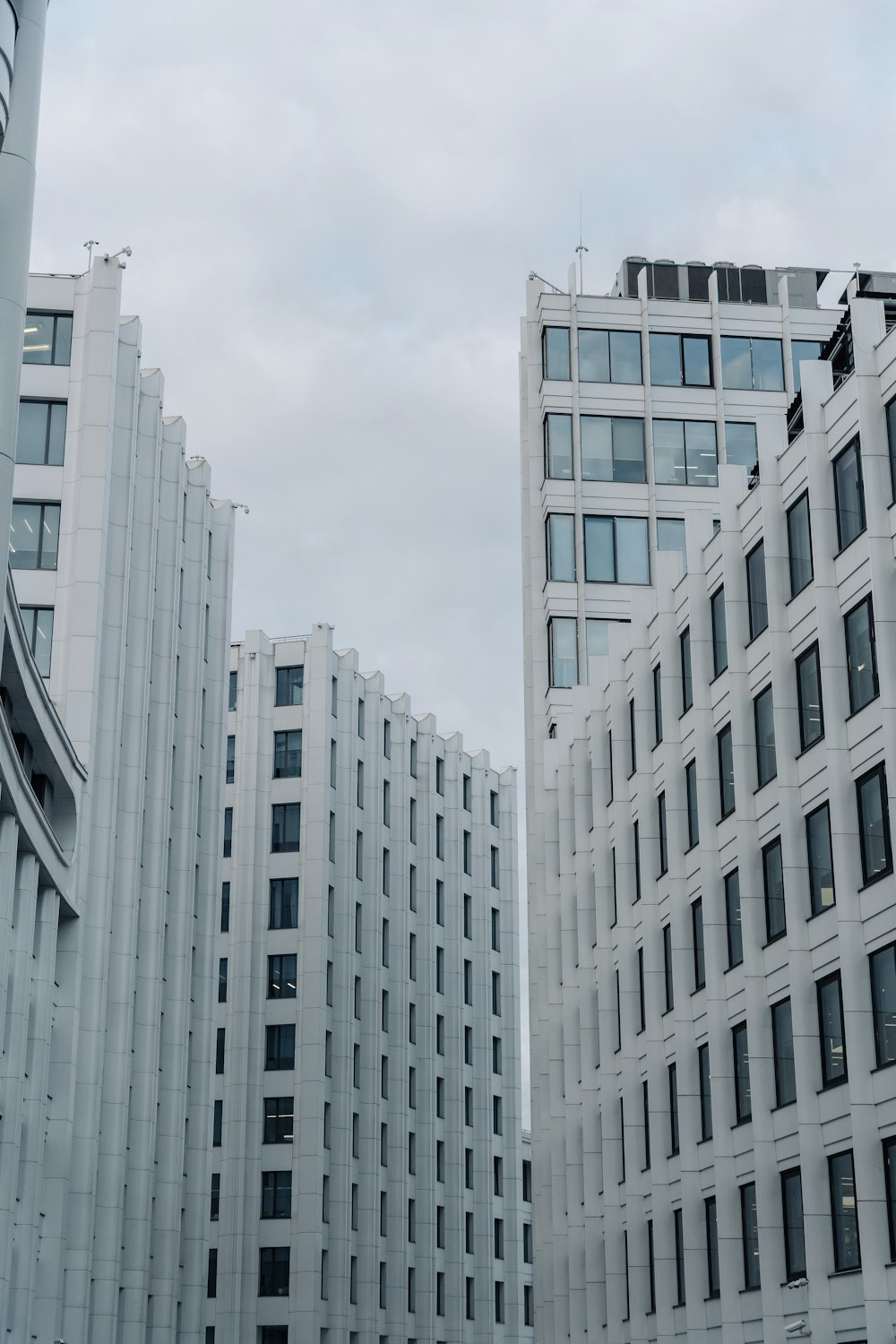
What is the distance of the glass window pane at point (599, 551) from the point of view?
7406 cm

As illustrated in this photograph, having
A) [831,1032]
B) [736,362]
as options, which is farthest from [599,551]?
[831,1032]

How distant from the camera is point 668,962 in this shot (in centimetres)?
5200

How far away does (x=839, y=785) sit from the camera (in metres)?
37.8

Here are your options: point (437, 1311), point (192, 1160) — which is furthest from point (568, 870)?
point (437, 1311)

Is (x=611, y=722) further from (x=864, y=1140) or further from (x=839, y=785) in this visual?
(x=864, y=1140)

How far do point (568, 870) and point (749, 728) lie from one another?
21.1 m

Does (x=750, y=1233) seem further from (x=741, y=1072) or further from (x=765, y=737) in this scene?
(x=765, y=737)

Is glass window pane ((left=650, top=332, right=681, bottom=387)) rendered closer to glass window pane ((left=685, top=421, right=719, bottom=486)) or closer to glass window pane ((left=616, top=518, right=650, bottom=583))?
glass window pane ((left=685, top=421, right=719, bottom=486))

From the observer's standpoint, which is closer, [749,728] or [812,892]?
[812,892]

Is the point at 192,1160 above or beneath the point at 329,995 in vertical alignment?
beneath

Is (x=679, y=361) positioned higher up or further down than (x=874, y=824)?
higher up

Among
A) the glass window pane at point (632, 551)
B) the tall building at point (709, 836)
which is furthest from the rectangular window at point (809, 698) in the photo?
the glass window pane at point (632, 551)

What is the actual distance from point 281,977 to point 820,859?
64916 millimetres

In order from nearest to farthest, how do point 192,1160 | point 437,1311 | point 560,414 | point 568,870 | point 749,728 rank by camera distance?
point 749,728, point 568,870, point 192,1160, point 560,414, point 437,1311
